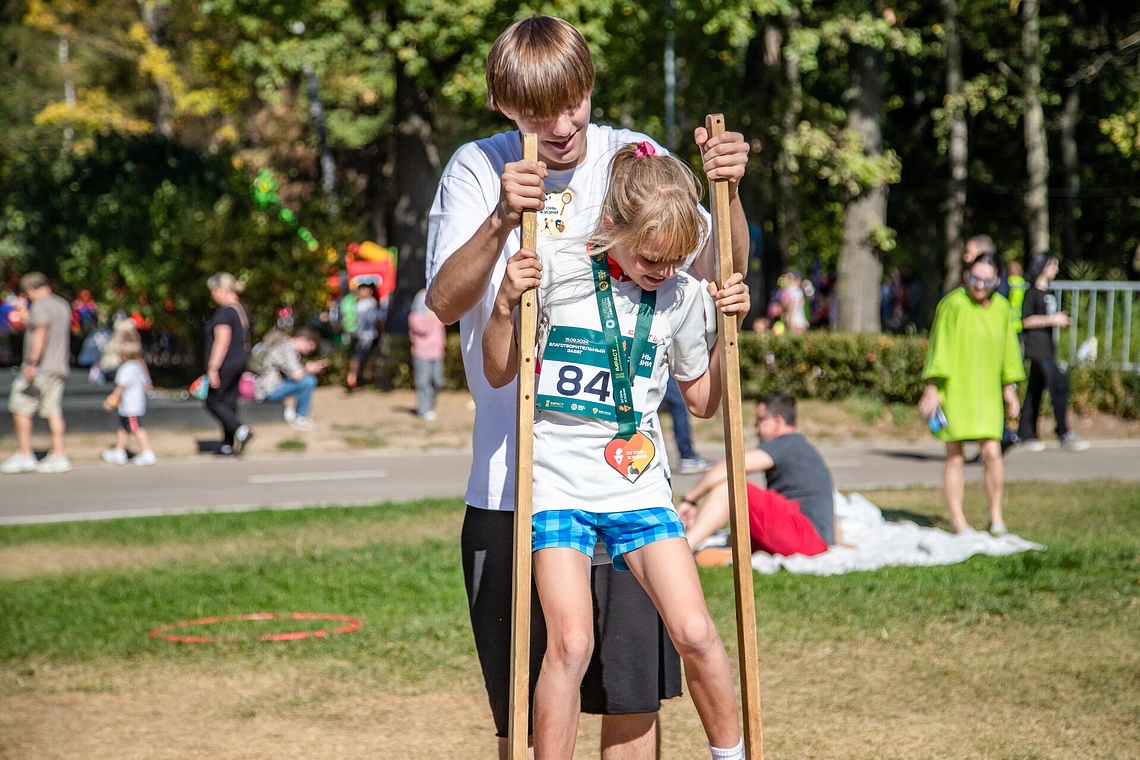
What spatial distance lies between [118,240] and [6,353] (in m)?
6.44

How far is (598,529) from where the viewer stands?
3139mm

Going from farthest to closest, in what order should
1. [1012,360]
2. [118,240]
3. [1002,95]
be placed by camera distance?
[1002,95]
[118,240]
[1012,360]

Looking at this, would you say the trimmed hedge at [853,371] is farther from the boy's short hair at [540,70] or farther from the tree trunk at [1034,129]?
the boy's short hair at [540,70]

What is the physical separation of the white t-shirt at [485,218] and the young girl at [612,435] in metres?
0.07

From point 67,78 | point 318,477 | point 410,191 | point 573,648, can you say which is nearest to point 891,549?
point 573,648

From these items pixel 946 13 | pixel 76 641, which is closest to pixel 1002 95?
pixel 946 13

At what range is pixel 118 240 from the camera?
2342 cm

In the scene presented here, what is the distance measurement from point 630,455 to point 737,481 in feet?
1.00

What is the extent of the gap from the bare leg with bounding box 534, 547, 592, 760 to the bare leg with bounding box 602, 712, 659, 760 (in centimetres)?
22

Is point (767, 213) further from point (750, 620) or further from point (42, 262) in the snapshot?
point (750, 620)

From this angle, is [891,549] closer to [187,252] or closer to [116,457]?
[116,457]

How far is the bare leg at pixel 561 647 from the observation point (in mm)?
3006

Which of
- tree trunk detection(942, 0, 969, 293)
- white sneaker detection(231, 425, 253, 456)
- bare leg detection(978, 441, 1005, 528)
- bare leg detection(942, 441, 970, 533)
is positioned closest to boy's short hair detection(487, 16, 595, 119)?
bare leg detection(942, 441, 970, 533)

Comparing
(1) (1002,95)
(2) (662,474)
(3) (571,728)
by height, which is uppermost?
(1) (1002,95)
